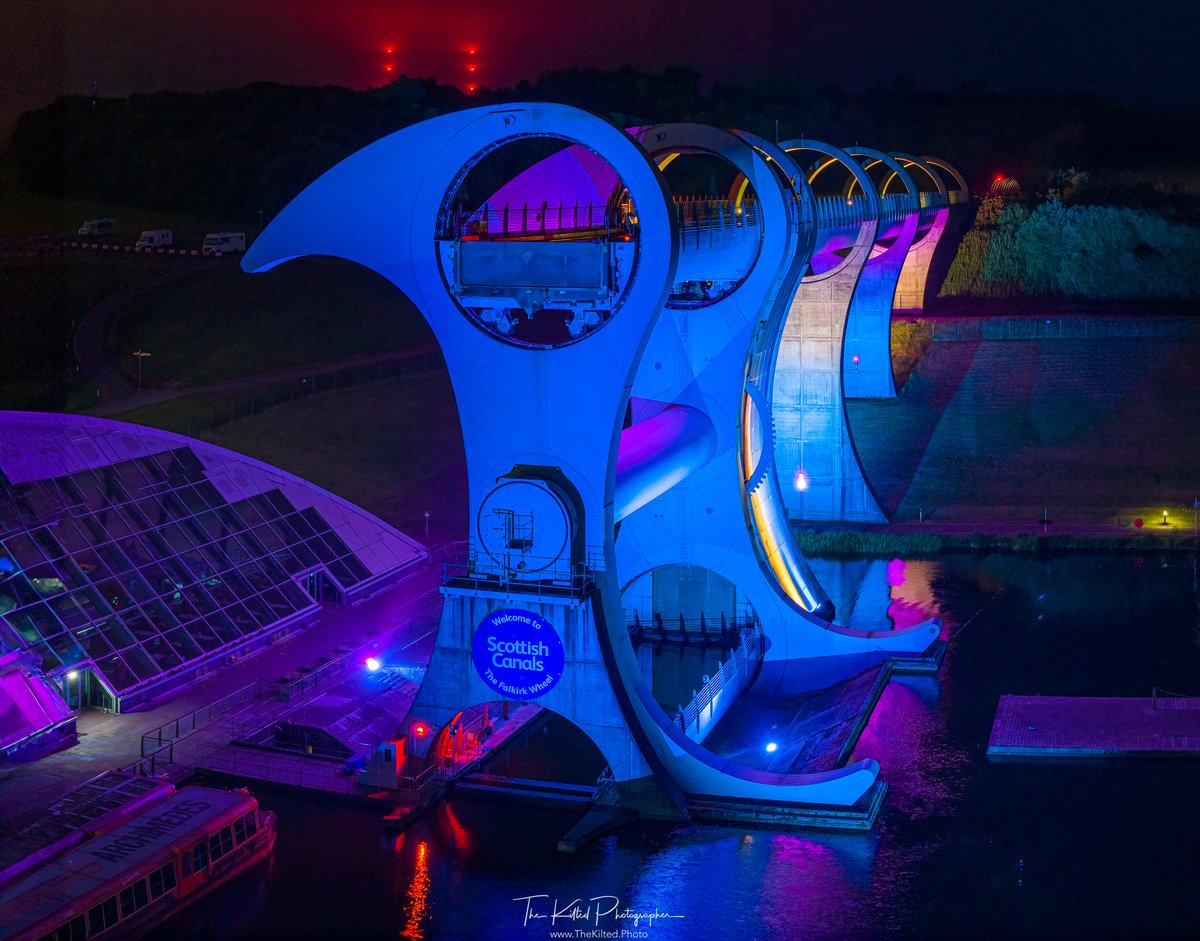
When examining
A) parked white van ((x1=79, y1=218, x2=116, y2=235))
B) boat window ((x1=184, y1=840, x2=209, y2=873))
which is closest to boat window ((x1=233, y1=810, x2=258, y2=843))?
boat window ((x1=184, y1=840, x2=209, y2=873))

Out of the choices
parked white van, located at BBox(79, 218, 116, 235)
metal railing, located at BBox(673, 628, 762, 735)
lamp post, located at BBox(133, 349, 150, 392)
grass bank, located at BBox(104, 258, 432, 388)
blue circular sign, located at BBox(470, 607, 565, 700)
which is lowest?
metal railing, located at BBox(673, 628, 762, 735)

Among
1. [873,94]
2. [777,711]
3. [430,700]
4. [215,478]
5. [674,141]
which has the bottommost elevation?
[777,711]

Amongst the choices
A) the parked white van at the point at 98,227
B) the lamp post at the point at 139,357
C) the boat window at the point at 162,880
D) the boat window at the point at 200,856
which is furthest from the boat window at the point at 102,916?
the parked white van at the point at 98,227

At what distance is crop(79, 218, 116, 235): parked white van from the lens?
68.3 m

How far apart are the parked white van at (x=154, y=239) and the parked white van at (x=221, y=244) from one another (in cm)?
187

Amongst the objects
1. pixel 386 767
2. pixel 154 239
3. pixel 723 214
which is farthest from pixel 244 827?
pixel 154 239

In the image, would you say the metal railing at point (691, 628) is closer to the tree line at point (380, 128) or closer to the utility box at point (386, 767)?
the utility box at point (386, 767)

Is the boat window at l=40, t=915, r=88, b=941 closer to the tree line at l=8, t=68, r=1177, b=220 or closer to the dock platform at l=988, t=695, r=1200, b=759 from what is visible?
the dock platform at l=988, t=695, r=1200, b=759

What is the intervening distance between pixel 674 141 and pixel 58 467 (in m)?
14.7

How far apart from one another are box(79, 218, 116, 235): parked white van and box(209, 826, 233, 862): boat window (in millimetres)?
53187

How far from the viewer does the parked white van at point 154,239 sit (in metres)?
68.1

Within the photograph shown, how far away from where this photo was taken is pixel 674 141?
32.1 meters

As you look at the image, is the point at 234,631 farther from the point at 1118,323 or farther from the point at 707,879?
the point at 1118,323

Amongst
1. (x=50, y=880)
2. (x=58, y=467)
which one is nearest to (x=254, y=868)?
(x=50, y=880)
